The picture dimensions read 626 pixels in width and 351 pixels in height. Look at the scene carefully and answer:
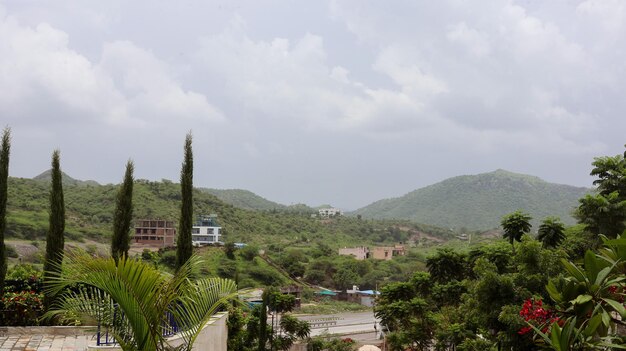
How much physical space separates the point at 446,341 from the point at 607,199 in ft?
28.4

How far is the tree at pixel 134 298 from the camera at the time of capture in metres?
4.10

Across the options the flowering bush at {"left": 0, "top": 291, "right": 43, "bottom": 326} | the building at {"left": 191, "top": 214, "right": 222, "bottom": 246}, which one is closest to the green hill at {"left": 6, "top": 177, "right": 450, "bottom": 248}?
the building at {"left": 191, "top": 214, "right": 222, "bottom": 246}

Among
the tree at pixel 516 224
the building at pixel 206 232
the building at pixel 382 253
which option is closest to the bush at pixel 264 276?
the building at pixel 206 232

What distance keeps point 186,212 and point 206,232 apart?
5866cm

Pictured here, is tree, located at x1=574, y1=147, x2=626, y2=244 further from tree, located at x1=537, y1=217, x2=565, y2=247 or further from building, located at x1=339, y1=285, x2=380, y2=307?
building, located at x1=339, y1=285, x2=380, y2=307

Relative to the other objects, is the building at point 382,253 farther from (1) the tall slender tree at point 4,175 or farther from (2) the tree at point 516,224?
(1) the tall slender tree at point 4,175

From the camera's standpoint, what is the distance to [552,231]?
1844cm

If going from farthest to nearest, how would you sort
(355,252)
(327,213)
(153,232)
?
(327,213), (355,252), (153,232)

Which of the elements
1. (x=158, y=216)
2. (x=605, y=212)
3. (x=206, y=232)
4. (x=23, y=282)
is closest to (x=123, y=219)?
(x=23, y=282)

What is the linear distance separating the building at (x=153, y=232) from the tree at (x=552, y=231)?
173 ft

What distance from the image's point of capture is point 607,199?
66.4ft

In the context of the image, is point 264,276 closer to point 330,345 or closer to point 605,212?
point 330,345

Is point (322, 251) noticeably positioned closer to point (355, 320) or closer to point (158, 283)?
point (355, 320)

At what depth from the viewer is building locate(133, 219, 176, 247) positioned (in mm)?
64375
